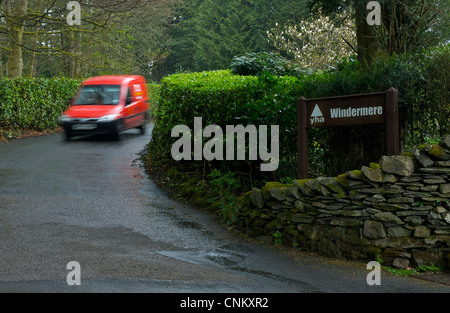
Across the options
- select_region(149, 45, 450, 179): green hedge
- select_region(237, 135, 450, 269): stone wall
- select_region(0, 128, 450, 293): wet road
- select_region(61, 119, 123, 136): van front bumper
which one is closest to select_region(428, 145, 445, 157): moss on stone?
select_region(237, 135, 450, 269): stone wall

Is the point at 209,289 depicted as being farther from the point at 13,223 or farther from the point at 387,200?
the point at 13,223

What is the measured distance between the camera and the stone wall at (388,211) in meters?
7.44

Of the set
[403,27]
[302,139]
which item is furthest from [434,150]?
[403,27]

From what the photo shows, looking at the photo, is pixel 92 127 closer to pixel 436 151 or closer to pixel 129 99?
pixel 129 99

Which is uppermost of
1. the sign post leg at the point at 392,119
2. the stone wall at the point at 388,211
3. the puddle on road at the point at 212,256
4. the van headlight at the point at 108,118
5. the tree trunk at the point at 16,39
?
the tree trunk at the point at 16,39

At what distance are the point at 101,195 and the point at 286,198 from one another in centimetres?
479

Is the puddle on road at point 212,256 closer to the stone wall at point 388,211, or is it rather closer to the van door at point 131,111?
the stone wall at point 388,211

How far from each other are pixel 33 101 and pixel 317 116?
15.2 meters

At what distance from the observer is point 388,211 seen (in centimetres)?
761

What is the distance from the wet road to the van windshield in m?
1.78

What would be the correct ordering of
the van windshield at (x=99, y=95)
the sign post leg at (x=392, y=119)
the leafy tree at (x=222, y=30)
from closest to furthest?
the sign post leg at (x=392, y=119), the van windshield at (x=99, y=95), the leafy tree at (x=222, y=30)

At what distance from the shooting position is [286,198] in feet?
28.0

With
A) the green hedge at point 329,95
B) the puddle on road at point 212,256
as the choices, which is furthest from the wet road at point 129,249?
the green hedge at point 329,95

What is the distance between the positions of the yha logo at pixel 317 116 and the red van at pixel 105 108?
6275mm
